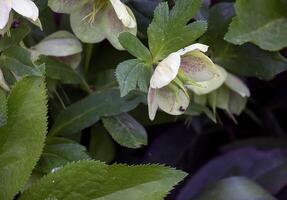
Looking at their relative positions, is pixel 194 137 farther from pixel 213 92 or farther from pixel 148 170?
pixel 148 170

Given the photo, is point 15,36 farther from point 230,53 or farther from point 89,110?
point 230,53

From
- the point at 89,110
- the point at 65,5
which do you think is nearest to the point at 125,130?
the point at 89,110

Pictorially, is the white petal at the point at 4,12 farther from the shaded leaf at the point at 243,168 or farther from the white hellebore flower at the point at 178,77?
the shaded leaf at the point at 243,168

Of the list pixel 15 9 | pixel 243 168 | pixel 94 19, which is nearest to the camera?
pixel 15 9

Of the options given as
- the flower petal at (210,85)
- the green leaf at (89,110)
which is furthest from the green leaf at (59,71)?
the flower petal at (210,85)

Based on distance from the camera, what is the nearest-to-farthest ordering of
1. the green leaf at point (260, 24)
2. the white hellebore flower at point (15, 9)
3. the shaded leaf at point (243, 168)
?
the white hellebore flower at point (15, 9), the green leaf at point (260, 24), the shaded leaf at point (243, 168)

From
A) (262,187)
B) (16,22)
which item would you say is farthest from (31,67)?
(262,187)

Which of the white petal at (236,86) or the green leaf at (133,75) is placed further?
the white petal at (236,86)
